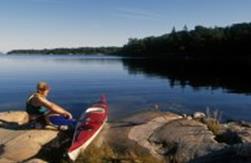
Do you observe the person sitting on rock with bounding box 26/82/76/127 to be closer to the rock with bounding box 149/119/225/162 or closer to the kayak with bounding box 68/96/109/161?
the kayak with bounding box 68/96/109/161

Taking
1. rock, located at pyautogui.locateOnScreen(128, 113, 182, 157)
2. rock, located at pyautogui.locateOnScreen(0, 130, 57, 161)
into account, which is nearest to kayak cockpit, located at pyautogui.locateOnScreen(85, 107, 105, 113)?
rock, located at pyautogui.locateOnScreen(128, 113, 182, 157)

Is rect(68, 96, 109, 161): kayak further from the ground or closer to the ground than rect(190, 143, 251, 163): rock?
closer to the ground

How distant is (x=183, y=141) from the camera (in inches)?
460

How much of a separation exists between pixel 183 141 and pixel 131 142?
1.47 meters

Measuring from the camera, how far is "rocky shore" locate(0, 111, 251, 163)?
1081cm

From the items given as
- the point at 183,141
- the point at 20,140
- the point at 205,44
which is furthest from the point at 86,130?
the point at 205,44

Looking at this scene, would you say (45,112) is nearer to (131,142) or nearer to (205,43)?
(131,142)

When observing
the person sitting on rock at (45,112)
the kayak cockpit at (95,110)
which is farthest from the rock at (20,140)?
the kayak cockpit at (95,110)

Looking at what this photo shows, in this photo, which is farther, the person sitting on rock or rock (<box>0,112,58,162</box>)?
the person sitting on rock

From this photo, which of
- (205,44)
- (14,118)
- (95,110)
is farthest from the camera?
(205,44)

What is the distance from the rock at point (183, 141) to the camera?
35.4 feet

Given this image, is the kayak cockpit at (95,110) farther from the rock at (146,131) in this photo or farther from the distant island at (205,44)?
the distant island at (205,44)

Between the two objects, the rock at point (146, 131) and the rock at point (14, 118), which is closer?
the rock at point (146, 131)

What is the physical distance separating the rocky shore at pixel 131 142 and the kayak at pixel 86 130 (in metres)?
0.19
